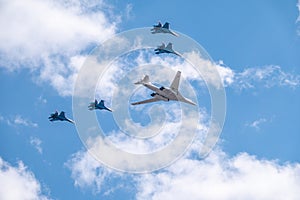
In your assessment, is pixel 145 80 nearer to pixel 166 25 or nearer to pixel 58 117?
pixel 166 25

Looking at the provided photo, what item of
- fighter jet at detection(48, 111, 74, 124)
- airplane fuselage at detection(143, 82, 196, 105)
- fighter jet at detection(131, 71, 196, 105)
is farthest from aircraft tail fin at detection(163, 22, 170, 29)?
fighter jet at detection(48, 111, 74, 124)

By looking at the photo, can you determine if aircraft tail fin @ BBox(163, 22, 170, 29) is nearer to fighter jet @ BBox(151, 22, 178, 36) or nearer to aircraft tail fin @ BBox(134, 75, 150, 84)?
fighter jet @ BBox(151, 22, 178, 36)

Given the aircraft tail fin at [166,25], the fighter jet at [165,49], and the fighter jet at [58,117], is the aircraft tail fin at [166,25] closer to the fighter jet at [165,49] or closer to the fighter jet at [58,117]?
the fighter jet at [165,49]

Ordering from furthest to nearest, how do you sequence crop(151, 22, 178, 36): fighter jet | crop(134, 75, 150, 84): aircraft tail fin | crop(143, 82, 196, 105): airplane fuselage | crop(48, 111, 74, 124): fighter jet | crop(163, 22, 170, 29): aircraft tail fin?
1. crop(48, 111, 74, 124): fighter jet
2. crop(163, 22, 170, 29): aircraft tail fin
3. crop(151, 22, 178, 36): fighter jet
4. crop(134, 75, 150, 84): aircraft tail fin
5. crop(143, 82, 196, 105): airplane fuselage

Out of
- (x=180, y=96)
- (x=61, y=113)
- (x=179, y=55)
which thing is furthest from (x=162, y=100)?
(x=61, y=113)

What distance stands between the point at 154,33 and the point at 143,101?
1862cm

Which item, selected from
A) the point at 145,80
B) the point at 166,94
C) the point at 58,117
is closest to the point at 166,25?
the point at 145,80

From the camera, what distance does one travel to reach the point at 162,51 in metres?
140

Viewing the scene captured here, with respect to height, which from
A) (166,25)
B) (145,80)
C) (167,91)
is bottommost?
(167,91)

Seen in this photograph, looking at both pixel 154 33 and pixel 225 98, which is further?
pixel 154 33

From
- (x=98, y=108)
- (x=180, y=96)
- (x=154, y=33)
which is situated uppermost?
(x=154, y=33)

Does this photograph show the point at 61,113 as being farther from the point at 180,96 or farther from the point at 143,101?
the point at 180,96

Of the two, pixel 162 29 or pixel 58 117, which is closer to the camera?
pixel 162 29

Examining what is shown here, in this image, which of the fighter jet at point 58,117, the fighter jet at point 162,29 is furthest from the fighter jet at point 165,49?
the fighter jet at point 58,117
